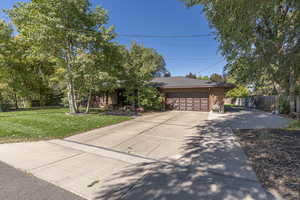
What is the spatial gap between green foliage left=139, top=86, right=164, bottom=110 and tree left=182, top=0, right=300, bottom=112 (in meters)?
8.32

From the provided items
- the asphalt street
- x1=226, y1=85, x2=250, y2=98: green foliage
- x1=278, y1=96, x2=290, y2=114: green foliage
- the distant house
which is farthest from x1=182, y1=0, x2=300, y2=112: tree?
x1=226, y1=85, x2=250, y2=98: green foliage

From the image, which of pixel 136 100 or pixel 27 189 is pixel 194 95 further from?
pixel 27 189

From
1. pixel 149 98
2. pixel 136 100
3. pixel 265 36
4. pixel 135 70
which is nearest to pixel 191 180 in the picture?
pixel 265 36

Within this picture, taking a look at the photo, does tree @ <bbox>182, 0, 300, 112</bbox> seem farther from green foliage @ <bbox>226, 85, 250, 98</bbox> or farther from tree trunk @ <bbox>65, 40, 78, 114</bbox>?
green foliage @ <bbox>226, 85, 250, 98</bbox>

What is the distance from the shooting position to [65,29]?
8578 mm

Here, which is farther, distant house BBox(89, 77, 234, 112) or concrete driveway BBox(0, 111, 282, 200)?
distant house BBox(89, 77, 234, 112)

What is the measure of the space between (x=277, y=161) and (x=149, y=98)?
989 cm

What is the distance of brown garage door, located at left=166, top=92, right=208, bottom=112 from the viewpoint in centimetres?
1280

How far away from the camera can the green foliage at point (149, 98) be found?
477 inches

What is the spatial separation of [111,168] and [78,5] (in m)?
10.7

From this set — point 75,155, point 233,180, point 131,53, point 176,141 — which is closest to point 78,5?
point 131,53

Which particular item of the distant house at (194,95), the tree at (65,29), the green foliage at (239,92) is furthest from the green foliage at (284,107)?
the tree at (65,29)

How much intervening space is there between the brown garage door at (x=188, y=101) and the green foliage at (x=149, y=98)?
1.58 m

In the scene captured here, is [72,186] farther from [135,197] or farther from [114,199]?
[135,197]
